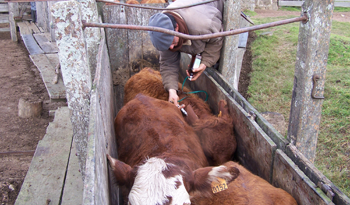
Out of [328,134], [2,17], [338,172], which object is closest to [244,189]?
[338,172]

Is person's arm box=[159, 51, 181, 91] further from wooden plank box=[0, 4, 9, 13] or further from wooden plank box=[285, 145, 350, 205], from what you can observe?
wooden plank box=[0, 4, 9, 13]

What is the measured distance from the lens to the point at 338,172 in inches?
Result: 150

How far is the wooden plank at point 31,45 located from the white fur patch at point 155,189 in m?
7.39

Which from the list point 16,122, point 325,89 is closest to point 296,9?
point 325,89

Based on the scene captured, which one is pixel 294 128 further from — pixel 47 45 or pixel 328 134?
pixel 47 45

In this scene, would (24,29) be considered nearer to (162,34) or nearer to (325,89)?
(162,34)

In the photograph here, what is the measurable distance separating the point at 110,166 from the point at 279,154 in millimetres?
1234

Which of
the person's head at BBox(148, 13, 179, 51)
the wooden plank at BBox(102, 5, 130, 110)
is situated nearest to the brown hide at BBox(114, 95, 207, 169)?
the person's head at BBox(148, 13, 179, 51)

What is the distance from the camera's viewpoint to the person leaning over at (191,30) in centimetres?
306

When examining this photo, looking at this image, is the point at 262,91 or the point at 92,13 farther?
→ the point at 262,91

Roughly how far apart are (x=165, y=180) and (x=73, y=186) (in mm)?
2012

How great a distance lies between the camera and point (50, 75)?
249 inches

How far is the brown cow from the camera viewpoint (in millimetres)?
1853

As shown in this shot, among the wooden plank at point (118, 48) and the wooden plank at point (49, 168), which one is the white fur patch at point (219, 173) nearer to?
the wooden plank at point (49, 168)
